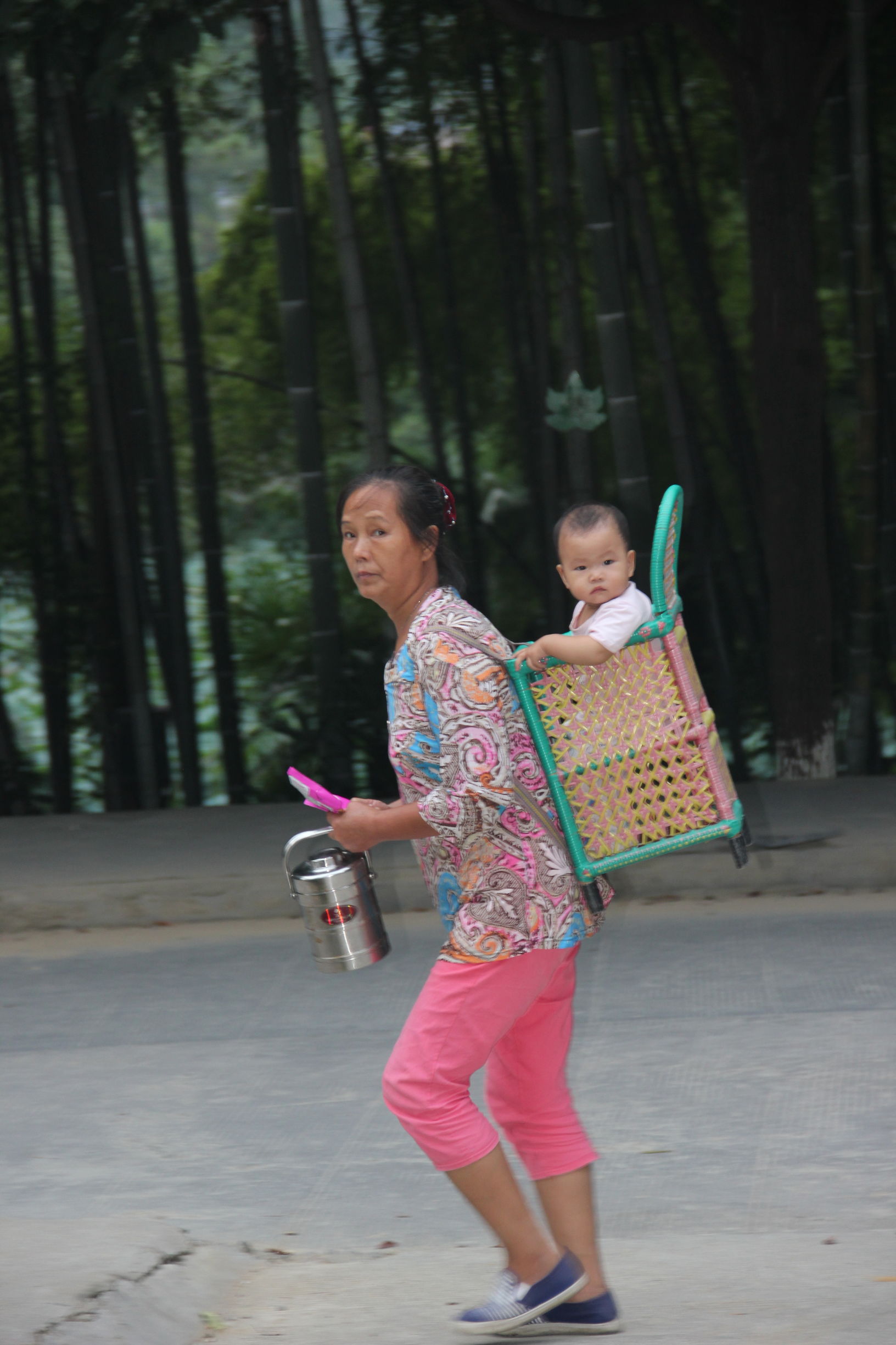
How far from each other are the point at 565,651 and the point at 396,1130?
181 centimetres

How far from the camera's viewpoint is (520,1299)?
2.72 metres

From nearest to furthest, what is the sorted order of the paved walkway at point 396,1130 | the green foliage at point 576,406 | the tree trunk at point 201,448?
the paved walkway at point 396,1130
the green foliage at point 576,406
the tree trunk at point 201,448

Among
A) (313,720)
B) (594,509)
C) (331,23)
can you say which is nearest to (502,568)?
(313,720)

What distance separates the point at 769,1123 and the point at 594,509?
1761 mm

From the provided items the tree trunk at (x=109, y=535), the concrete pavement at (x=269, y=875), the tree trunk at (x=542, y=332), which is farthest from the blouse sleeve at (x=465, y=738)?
the tree trunk at (x=109, y=535)

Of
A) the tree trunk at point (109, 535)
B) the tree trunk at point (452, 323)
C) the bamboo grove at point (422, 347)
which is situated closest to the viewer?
the bamboo grove at point (422, 347)

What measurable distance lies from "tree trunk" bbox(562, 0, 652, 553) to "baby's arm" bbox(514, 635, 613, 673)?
14.5 ft

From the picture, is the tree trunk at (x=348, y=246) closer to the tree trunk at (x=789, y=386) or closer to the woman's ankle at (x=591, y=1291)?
the tree trunk at (x=789, y=386)

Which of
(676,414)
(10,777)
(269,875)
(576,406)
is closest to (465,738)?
(269,875)

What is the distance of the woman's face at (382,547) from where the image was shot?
2.72 meters

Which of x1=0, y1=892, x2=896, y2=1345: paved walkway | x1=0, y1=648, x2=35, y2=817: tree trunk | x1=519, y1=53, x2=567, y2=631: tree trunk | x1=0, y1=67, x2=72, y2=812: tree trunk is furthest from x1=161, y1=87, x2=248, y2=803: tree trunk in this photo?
x1=0, y1=892, x2=896, y2=1345: paved walkway

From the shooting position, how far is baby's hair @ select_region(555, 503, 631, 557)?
2.73 metres

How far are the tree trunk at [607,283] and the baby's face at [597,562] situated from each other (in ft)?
14.0

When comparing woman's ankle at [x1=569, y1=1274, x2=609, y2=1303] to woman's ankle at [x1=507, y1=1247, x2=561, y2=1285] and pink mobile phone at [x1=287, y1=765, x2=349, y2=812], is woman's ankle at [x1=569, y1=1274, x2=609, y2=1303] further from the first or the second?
pink mobile phone at [x1=287, y1=765, x2=349, y2=812]
